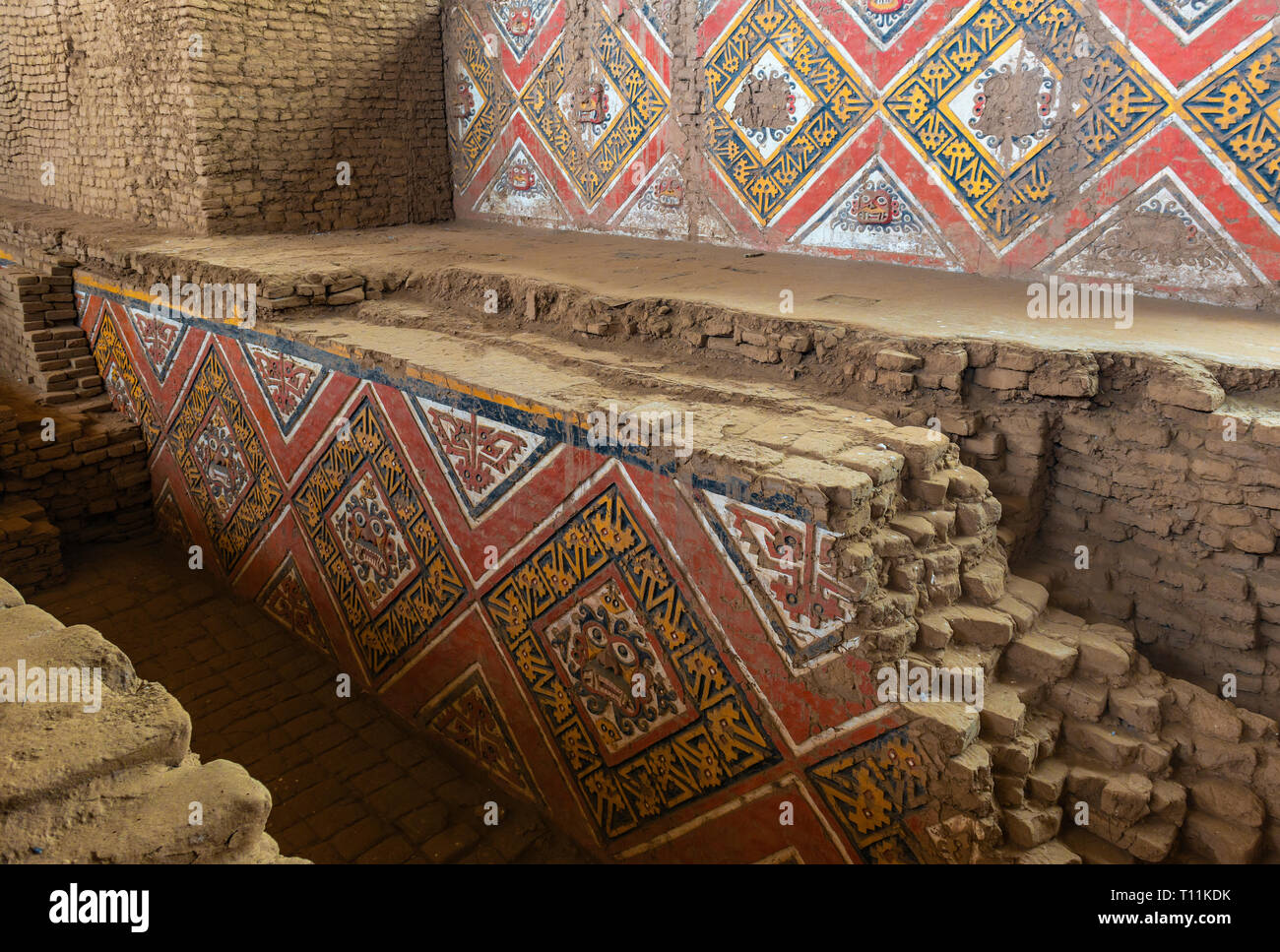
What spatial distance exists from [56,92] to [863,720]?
8005 mm

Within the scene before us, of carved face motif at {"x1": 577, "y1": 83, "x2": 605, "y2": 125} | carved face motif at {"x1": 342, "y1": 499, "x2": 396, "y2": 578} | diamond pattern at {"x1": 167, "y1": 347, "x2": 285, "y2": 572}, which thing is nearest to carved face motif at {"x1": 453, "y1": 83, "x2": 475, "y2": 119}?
carved face motif at {"x1": 577, "y1": 83, "x2": 605, "y2": 125}

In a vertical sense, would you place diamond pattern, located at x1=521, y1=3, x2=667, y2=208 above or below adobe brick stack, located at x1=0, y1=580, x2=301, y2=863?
above

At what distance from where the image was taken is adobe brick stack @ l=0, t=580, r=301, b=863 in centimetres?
135

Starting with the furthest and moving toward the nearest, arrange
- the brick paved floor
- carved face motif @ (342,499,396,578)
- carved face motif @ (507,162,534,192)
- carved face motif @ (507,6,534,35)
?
carved face motif @ (507,162,534,192) < carved face motif @ (507,6,534,35) < carved face motif @ (342,499,396,578) < the brick paved floor

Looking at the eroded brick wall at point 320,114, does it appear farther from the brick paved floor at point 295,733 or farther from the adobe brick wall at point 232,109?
the brick paved floor at point 295,733

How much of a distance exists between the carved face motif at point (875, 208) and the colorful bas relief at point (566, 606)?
8.17 feet

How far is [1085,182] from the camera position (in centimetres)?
413

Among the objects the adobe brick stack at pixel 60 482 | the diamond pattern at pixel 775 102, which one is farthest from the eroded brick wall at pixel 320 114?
the diamond pattern at pixel 775 102

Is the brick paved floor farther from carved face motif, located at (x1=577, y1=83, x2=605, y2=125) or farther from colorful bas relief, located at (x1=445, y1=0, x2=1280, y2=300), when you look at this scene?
carved face motif, located at (x1=577, y1=83, x2=605, y2=125)

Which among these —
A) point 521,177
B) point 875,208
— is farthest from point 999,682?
point 521,177

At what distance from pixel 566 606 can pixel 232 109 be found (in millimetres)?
4899

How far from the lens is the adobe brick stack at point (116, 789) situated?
1.35m

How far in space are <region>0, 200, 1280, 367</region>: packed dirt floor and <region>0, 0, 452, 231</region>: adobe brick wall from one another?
12.2 inches
